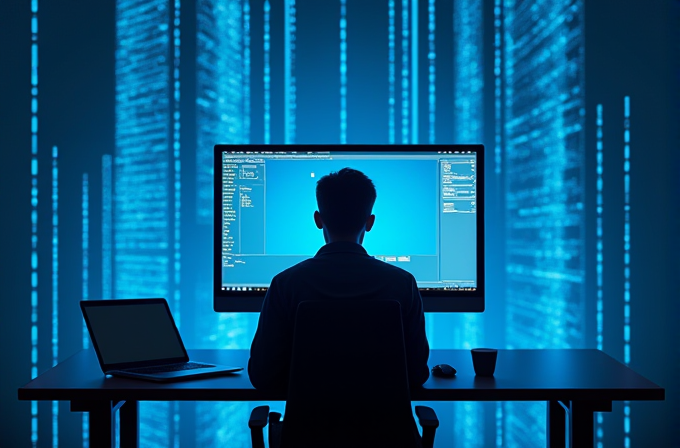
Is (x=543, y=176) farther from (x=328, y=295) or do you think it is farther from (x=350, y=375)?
(x=350, y=375)

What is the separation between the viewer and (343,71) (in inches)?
107

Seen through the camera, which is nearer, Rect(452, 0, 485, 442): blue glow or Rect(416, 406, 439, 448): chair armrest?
Rect(416, 406, 439, 448): chair armrest

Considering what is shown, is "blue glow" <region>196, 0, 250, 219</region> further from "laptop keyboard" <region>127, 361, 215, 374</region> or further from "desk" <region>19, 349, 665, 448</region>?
"desk" <region>19, 349, 665, 448</region>

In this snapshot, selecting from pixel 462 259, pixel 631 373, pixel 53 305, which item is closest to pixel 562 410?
pixel 631 373

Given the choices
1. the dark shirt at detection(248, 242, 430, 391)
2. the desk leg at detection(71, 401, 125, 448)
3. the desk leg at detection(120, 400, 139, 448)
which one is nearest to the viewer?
the dark shirt at detection(248, 242, 430, 391)

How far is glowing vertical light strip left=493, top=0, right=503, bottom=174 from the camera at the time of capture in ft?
8.87

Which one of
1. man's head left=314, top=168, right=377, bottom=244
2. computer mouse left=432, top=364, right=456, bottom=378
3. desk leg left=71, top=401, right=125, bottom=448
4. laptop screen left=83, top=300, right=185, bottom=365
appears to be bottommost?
desk leg left=71, top=401, right=125, bottom=448

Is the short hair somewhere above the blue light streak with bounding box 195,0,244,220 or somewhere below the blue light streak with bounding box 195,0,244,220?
below

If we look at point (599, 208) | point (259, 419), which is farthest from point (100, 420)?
point (599, 208)

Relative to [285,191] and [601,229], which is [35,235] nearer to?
[285,191]

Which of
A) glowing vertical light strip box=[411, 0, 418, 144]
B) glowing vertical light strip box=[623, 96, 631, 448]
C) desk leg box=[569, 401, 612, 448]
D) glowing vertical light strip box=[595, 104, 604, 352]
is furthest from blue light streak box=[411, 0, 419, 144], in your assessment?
desk leg box=[569, 401, 612, 448]

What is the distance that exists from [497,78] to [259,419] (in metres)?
1.77

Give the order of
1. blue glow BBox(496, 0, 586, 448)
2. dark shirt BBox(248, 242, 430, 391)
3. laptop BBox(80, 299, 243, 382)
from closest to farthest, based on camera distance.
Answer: dark shirt BBox(248, 242, 430, 391) < laptop BBox(80, 299, 243, 382) < blue glow BBox(496, 0, 586, 448)

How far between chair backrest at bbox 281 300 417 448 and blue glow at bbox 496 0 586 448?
4.87ft
